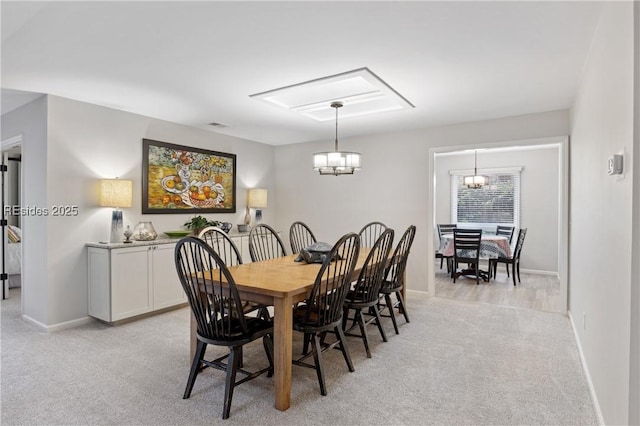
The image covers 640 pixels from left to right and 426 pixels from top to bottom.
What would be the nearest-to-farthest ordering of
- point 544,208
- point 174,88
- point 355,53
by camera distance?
point 355,53 < point 174,88 < point 544,208

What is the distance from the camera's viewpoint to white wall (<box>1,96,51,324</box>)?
3.71 metres

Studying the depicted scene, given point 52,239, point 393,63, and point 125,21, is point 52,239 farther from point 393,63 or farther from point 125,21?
point 393,63

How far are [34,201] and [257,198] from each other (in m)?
2.85

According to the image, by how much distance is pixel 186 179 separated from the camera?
498cm

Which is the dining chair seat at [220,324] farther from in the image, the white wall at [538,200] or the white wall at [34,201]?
the white wall at [538,200]

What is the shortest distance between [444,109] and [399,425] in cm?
333

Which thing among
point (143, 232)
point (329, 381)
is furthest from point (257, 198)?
point (329, 381)

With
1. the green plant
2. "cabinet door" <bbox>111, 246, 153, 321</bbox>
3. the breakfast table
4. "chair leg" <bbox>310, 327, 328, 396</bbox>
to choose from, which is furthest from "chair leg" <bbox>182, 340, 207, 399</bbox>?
the breakfast table

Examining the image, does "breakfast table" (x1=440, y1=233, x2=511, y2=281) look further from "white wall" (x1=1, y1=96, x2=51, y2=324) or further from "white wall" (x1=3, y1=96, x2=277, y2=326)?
"white wall" (x1=1, y1=96, x2=51, y2=324)

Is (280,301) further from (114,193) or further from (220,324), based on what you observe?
(114,193)

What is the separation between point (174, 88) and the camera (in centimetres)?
350

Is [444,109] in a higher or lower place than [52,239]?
higher

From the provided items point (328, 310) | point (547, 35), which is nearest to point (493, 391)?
point (328, 310)

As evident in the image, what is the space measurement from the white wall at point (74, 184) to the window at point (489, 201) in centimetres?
588
